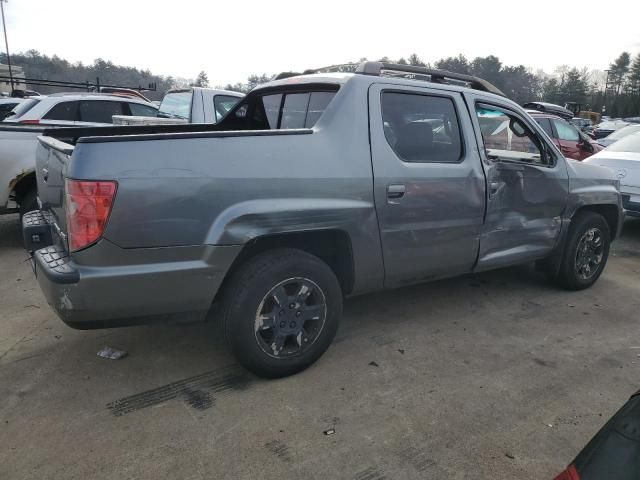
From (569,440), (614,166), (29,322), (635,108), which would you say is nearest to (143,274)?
(29,322)

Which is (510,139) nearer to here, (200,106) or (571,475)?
(571,475)

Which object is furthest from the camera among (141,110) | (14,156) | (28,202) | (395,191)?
(141,110)

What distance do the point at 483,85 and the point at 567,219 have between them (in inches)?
58.2

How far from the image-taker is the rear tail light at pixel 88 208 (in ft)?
8.04

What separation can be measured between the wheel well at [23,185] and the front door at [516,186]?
15.3ft

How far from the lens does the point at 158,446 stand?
2.53m

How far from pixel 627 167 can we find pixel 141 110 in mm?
7948

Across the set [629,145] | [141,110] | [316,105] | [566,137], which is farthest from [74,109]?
[566,137]

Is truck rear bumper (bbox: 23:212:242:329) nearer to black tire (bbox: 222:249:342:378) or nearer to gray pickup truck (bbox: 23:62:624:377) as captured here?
gray pickup truck (bbox: 23:62:624:377)

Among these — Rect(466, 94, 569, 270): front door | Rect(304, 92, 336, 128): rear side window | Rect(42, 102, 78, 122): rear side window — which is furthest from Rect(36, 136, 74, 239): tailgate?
Rect(42, 102, 78, 122): rear side window

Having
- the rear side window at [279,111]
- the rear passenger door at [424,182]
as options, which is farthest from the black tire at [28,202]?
the rear passenger door at [424,182]

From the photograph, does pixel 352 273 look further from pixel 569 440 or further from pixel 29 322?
pixel 29 322

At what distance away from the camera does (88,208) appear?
2.47 m

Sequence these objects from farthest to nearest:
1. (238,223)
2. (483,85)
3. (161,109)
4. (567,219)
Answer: (161,109)
(567,219)
(483,85)
(238,223)
